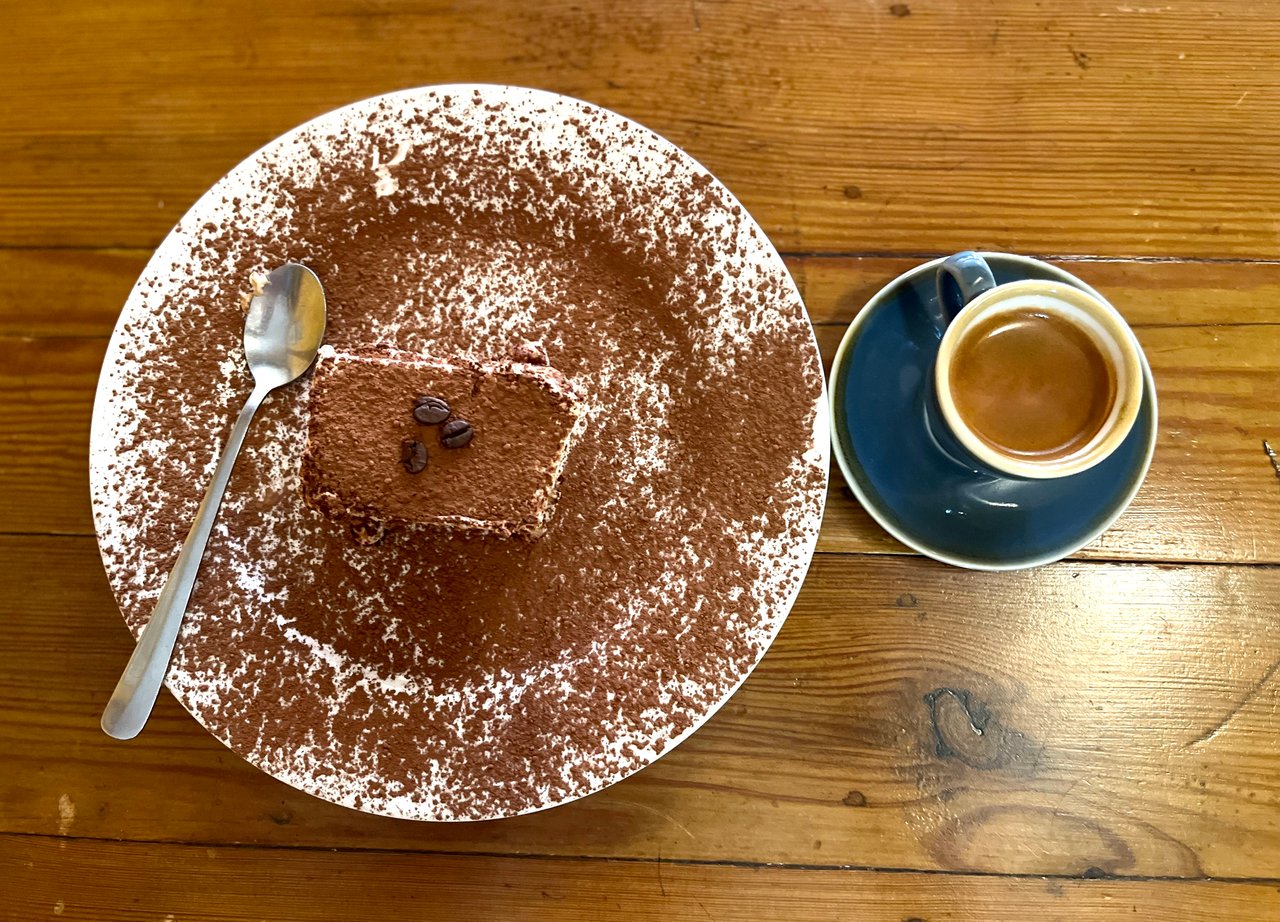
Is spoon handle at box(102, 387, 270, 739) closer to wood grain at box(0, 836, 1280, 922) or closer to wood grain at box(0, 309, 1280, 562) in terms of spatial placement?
wood grain at box(0, 836, 1280, 922)

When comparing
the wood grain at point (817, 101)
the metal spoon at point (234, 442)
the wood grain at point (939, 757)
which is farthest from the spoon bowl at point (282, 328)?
the wood grain at point (939, 757)

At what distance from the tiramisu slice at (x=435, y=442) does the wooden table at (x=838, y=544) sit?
642mm

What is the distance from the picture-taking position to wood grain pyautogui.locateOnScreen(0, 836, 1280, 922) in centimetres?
170

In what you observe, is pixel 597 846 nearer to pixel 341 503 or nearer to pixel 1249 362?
pixel 341 503

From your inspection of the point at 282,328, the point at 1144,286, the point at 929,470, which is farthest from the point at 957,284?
the point at 282,328

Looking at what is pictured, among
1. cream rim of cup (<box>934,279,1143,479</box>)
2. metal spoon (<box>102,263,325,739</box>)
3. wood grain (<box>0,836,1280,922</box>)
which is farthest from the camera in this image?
wood grain (<box>0,836,1280,922</box>)

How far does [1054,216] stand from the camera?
1761 millimetres

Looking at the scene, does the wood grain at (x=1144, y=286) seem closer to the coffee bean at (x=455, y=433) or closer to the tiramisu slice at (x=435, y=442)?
the tiramisu slice at (x=435, y=442)

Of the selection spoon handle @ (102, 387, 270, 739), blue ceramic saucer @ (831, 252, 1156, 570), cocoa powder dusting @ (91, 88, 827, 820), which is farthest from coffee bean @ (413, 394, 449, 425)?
blue ceramic saucer @ (831, 252, 1156, 570)

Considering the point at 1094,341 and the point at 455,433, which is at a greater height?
the point at 1094,341

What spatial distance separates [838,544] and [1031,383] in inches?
19.9

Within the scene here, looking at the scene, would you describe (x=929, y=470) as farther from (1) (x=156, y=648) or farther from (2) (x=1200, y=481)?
(1) (x=156, y=648)

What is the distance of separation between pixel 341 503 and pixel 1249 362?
198 cm

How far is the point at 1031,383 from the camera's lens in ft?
4.94
